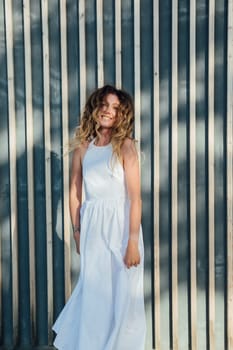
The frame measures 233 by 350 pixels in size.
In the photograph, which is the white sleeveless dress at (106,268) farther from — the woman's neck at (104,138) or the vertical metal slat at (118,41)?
the vertical metal slat at (118,41)

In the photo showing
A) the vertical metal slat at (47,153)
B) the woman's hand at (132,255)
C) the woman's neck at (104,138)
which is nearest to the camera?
the woman's hand at (132,255)

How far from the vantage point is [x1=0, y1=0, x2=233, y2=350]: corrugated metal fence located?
14.4ft

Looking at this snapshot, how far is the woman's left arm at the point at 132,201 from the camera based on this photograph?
3.59m

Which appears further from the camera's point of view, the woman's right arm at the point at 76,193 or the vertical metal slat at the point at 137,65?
the vertical metal slat at the point at 137,65

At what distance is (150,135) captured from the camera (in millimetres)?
4434

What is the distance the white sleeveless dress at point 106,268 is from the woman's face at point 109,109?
0.47 ft

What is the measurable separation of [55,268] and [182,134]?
129 cm

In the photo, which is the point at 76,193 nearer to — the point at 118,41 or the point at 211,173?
the point at 211,173

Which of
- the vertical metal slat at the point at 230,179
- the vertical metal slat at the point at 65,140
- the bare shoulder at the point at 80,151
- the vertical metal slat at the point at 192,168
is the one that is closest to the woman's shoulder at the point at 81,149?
the bare shoulder at the point at 80,151

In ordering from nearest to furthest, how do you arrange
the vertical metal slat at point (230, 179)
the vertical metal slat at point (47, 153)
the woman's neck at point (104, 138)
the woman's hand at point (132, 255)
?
the woman's hand at point (132, 255) < the woman's neck at point (104, 138) < the vertical metal slat at point (230, 179) < the vertical metal slat at point (47, 153)

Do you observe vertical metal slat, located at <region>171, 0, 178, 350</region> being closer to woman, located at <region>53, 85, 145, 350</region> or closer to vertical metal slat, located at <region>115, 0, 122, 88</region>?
vertical metal slat, located at <region>115, 0, 122, 88</region>

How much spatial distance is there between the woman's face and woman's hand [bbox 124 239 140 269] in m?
0.69


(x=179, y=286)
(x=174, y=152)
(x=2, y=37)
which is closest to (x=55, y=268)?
(x=179, y=286)

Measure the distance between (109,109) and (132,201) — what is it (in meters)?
0.54
